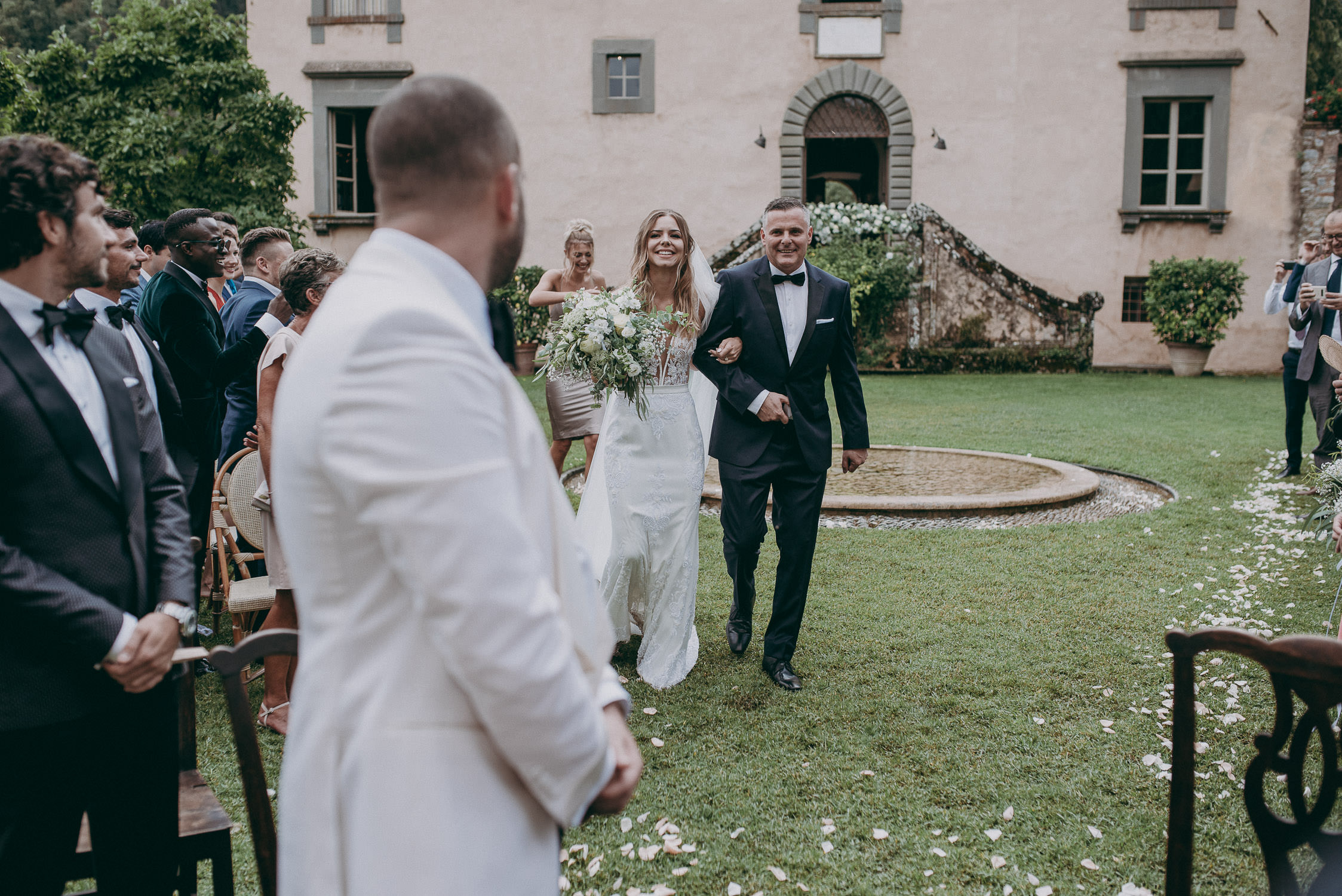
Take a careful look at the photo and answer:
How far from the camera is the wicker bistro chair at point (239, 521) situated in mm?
4883

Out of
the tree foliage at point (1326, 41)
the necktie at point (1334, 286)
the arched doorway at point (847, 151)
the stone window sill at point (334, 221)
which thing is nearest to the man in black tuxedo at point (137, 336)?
the necktie at point (1334, 286)

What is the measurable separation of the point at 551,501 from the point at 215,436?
179 inches

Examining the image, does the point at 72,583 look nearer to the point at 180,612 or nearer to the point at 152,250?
the point at 180,612

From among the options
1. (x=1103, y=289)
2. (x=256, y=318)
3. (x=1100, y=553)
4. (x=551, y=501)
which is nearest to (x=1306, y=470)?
(x=1100, y=553)

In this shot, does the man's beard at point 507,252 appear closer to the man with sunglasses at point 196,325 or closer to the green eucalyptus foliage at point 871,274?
the man with sunglasses at point 196,325

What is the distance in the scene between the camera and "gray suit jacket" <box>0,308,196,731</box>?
2000 millimetres

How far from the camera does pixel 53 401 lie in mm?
2068

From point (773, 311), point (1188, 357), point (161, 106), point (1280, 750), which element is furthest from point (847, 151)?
point (1280, 750)

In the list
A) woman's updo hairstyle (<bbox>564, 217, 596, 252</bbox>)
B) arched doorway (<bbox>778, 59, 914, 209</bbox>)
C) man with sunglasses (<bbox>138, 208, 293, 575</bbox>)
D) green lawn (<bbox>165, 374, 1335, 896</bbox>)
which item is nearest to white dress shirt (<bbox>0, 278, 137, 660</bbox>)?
green lawn (<bbox>165, 374, 1335, 896</bbox>)

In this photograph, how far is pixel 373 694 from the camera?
4.48 feet

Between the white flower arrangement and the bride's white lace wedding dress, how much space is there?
14.1m

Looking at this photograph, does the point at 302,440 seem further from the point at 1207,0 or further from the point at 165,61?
the point at 1207,0

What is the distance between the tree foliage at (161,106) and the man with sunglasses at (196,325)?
46.5ft

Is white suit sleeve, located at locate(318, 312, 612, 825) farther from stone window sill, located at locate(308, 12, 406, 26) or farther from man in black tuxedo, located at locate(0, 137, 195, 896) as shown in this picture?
stone window sill, located at locate(308, 12, 406, 26)
